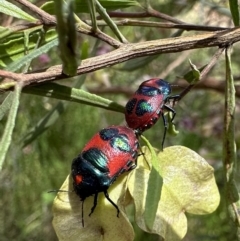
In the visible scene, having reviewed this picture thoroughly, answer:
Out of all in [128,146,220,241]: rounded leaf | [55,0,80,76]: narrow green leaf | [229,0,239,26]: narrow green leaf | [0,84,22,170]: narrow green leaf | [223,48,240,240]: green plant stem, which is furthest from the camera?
[229,0,239,26]: narrow green leaf

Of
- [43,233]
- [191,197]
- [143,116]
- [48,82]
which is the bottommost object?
[43,233]

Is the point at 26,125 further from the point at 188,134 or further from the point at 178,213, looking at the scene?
the point at 178,213

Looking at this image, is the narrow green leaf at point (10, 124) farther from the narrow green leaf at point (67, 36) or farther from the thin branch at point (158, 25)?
the thin branch at point (158, 25)

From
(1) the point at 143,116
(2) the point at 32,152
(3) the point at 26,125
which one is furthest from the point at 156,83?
(2) the point at 32,152

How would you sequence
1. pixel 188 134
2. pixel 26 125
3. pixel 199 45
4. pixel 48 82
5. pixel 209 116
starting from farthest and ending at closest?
pixel 209 116
pixel 188 134
pixel 26 125
pixel 199 45
pixel 48 82

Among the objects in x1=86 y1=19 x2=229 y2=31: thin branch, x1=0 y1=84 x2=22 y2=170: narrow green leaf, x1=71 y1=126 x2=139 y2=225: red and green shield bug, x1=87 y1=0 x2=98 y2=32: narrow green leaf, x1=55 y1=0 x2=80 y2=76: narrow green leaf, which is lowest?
x1=71 y1=126 x2=139 y2=225: red and green shield bug

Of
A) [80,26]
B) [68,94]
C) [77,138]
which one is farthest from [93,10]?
[77,138]

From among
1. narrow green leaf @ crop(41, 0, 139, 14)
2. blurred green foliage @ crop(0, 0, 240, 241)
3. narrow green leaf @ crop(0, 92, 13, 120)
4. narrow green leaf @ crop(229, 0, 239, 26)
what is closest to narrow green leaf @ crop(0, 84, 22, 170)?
narrow green leaf @ crop(0, 92, 13, 120)

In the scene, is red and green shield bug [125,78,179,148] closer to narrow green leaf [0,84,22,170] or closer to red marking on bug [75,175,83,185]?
red marking on bug [75,175,83,185]
